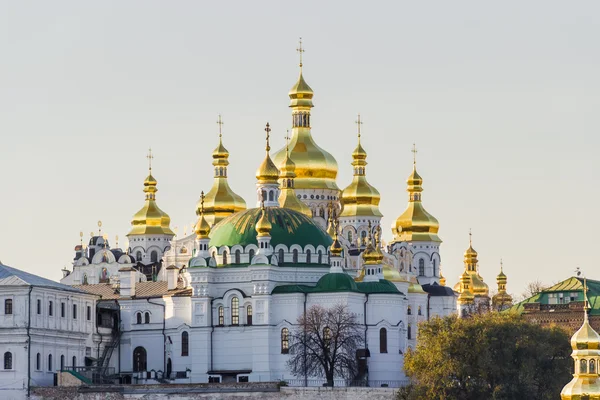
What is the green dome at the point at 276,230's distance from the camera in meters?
106

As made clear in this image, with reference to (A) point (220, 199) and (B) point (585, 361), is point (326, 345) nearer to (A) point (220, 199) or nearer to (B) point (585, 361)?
(A) point (220, 199)

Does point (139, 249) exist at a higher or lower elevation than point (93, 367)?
higher

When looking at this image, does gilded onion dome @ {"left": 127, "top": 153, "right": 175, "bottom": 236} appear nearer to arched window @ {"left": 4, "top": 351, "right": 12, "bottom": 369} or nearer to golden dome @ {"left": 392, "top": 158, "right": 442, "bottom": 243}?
golden dome @ {"left": 392, "top": 158, "right": 442, "bottom": 243}

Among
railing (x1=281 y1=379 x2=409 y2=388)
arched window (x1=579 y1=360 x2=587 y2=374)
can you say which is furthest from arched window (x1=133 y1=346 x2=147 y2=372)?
arched window (x1=579 y1=360 x2=587 y2=374)

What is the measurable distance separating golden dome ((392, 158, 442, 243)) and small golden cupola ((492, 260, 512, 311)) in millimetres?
7328

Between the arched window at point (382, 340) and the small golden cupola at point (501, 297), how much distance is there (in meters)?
32.2

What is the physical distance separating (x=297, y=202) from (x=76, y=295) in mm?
18180

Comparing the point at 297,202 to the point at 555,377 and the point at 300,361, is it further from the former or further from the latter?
the point at 555,377

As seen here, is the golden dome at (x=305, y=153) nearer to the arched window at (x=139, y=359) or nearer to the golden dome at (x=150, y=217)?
the golden dome at (x=150, y=217)

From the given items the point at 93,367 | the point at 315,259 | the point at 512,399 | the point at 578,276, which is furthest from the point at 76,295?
the point at 578,276

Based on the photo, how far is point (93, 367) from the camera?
4085 inches

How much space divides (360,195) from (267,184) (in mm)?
16874

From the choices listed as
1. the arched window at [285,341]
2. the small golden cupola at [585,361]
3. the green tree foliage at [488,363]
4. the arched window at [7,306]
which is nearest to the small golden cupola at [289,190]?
the arched window at [285,341]

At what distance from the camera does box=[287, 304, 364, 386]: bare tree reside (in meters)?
101
